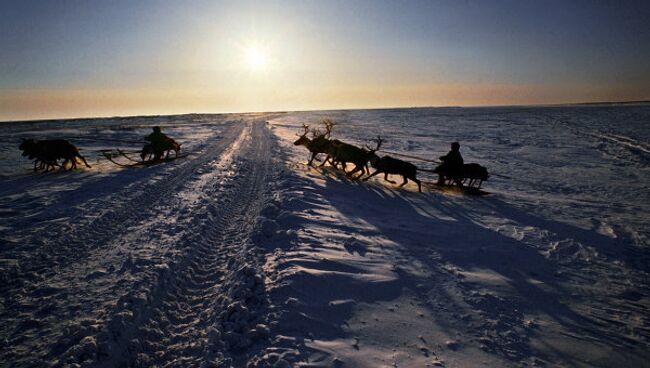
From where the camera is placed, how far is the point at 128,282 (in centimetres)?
474

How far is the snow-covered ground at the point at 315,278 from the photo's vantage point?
3.62 metres

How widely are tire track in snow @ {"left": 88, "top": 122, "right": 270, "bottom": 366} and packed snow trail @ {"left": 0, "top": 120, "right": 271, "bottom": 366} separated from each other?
14 millimetres

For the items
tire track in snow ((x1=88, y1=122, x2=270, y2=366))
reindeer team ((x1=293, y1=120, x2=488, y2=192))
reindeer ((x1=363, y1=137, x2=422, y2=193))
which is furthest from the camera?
reindeer ((x1=363, y1=137, x2=422, y2=193))

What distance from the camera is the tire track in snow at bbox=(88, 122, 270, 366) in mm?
3461

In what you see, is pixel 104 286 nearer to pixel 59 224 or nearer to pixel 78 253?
pixel 78 253

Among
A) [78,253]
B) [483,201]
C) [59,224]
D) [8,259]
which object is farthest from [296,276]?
[483,201]

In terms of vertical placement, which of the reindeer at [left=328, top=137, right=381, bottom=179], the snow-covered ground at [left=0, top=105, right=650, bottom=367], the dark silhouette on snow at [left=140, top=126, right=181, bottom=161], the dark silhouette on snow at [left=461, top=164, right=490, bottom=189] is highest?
the dark silhouette on snow at [left=140, top=126, right=181, bottom=161]

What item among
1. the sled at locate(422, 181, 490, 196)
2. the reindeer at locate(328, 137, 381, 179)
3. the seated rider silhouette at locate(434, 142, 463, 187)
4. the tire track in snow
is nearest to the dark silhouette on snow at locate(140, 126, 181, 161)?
the reindeer at locate(328, 137, 381, 179)

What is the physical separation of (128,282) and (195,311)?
1.37m

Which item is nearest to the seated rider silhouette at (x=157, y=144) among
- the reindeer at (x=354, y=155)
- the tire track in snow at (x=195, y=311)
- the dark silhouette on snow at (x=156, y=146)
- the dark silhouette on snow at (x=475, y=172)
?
the dark silhouette on snow at (x=156, y=146)

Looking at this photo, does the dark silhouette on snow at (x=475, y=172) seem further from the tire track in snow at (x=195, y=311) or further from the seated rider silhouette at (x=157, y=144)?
the seated rider silhouette at (x=157, y=144)

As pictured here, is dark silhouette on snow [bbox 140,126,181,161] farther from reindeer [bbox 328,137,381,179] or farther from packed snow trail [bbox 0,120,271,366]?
reindeer [bbox 328,137,381,179]

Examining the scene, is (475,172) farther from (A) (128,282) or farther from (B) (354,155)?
(A) (128,282)

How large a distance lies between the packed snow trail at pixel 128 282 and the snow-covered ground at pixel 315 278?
0.09 ft
